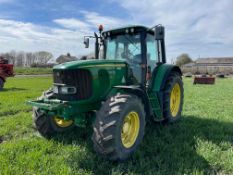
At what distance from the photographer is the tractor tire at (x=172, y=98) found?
6.18 metres

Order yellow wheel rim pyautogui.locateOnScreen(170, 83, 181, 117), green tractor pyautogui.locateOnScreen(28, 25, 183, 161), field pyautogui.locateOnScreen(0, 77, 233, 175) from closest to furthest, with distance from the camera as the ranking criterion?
field pyautogui.locateOnScreen(0, 77, 233, 175)
green tractor pyautogui.locateOnScreen(28, 25, 183, 161)
yellow wheel rim pyautogui.locateOnScreen(170, 83, 181, 117)

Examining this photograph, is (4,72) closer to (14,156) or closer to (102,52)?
(102,52)

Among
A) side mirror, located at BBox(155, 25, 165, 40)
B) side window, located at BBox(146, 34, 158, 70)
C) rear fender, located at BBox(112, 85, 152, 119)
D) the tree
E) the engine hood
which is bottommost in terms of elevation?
rear fender, located at BBox(112, 85, 152, 119)

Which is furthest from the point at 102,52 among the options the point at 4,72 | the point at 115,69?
the point at 4,72

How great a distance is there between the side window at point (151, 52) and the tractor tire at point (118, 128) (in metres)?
1.56

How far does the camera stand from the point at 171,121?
6.41 meters

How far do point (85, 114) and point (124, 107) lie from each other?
0.97 meters

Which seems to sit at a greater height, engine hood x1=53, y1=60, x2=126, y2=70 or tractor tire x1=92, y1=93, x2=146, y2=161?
engine hood x1=53, y1=60, x2=126, y2=70

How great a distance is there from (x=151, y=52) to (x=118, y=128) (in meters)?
2.56

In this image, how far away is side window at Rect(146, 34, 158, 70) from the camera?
592 cm

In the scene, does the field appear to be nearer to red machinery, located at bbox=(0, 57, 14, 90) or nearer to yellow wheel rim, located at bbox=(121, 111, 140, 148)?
yellow wheel rim, located at bbox=(121, 111, 140, 148)

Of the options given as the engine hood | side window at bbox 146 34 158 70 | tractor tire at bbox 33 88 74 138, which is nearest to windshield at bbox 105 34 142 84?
side window at bbox 146 34 158 70

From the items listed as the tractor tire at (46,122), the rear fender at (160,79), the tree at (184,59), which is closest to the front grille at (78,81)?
the tractor tire at (46,122)

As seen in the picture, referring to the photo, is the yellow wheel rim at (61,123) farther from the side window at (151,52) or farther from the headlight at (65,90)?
the side window at (151,52)
